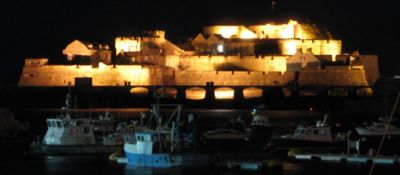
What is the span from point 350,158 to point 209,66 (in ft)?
173

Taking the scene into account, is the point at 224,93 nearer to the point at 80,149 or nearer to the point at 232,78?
the point at 232,78

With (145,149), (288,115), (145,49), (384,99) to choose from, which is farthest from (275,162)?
(145,49)

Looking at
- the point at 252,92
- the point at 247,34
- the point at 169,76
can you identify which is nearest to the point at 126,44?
the point at 169,76

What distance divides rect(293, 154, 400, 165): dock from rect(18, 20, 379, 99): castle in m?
47.8

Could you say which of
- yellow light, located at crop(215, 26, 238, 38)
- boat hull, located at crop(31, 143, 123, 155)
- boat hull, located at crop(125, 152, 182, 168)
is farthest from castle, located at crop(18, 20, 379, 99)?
boat hull, located at crop(125, 152, 182, 168)

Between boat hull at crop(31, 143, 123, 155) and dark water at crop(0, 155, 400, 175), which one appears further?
boat hull at crop(31, 143, 123, 155)

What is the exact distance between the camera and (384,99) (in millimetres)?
92000

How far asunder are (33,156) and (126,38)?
50666 mm

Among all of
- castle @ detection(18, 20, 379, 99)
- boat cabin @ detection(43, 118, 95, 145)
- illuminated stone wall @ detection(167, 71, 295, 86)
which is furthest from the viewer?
illuminated stone wall @ detection(167, 71, 295, 86)

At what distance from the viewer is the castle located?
97062 mm

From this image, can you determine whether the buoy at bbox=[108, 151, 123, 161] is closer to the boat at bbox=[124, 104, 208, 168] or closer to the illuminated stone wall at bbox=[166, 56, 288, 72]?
the boat at bbox=[124, 104, 208, 168]

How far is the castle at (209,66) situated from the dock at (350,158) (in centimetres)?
4785

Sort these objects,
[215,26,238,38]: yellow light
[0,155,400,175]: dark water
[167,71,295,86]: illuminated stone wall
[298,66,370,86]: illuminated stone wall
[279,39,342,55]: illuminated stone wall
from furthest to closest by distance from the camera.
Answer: [215,26,238,38]: yellow light, [279,39,342,55]: illuminated stone wall, [298,66,370,86]: illuminated stone wall, [167,71,295,86]: illuminated stone wall, [0,155,400,175]: dark water

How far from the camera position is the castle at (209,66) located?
318 ft
